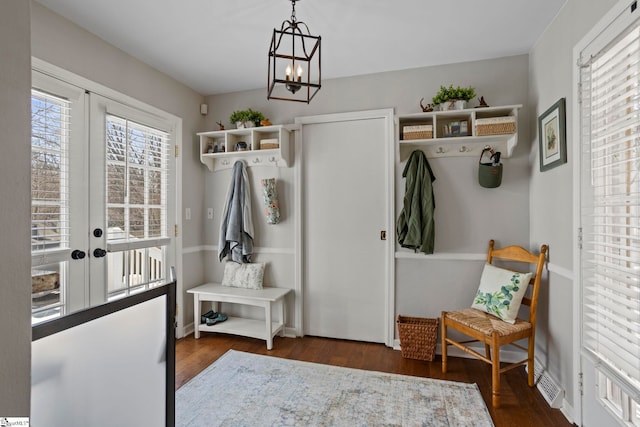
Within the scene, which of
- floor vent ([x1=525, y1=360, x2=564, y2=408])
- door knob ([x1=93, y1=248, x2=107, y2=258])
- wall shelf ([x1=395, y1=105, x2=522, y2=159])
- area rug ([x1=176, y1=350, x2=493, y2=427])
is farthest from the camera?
wall shelf ([x1=395, y1=105, x2=522, y2=159])

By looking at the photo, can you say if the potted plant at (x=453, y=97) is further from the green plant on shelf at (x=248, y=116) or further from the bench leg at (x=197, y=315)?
the bench leg at (x=197, y=315)

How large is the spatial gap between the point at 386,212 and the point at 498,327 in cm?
122

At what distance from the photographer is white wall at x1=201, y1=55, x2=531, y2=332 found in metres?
2.57

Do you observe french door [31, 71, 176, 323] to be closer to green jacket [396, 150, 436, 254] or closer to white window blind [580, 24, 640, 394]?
green jacket [396, 150, 436, 254]

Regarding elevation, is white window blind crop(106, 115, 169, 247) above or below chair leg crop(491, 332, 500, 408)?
above

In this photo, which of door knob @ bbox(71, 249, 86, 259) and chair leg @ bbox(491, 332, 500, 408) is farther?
door knob @ bbox(71, 249, 86, 259)

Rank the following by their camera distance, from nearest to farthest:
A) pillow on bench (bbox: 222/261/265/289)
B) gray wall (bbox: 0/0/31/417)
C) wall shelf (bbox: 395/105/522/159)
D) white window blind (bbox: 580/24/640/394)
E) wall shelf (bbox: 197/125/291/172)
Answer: gray wall (bbox: 0/0/31/417), white window blind (bbox: 580/24/640/394), wall shelf (bbox: 395/105/522/159), wall shelf (bbox: 197/125/291/172), pillow on bench (bbox: 222/261/265/289)

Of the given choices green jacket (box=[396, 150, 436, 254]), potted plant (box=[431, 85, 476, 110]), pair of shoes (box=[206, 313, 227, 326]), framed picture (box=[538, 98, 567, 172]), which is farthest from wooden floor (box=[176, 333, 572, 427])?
potted plant (box=[431, 85, 476, 110])

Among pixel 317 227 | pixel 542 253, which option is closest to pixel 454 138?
pixel 542 253

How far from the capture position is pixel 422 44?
7.91 feet

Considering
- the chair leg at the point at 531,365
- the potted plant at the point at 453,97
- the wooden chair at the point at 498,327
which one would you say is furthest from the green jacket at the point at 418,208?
the chair leg at the point at 531,365

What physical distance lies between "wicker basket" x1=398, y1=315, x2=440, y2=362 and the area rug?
291mm

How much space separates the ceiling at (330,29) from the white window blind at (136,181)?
64 centimetres

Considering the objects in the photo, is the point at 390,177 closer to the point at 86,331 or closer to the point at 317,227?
the point at 317,227
